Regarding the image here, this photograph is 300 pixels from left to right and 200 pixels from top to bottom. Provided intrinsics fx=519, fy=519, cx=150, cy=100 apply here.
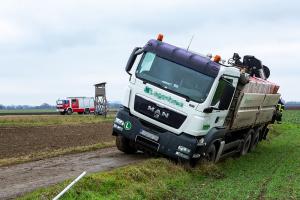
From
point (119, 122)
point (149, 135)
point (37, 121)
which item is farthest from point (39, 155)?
point (37, 121)

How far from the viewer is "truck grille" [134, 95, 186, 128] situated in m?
13.3

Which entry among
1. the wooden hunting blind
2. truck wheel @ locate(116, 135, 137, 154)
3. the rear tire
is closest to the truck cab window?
truck wheel @ locate(116, 135, 137, 154)

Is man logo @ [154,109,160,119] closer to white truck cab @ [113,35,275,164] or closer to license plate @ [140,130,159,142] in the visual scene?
white truck cab @ [113,35,275,164]

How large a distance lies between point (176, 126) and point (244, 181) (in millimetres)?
2202

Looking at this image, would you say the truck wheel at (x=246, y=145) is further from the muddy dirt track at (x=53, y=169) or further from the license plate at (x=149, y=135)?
the license plate at (x=149, y=135)

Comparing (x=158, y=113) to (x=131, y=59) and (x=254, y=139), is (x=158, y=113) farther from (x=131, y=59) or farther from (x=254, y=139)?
(x=254, y=139)

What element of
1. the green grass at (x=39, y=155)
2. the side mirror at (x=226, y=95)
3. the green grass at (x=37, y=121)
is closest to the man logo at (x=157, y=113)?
the side mirror at (x=226, y=95)

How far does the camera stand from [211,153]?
14711 millimetres

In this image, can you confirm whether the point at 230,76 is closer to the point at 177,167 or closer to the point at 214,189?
the point at 177,167

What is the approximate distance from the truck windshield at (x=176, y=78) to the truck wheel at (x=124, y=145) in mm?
2622

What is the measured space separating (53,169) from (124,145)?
146 inches

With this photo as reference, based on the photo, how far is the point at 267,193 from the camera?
10836mm

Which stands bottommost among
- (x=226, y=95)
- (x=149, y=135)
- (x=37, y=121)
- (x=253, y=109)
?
(x=37, y=121)

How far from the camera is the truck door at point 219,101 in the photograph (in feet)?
44.0
